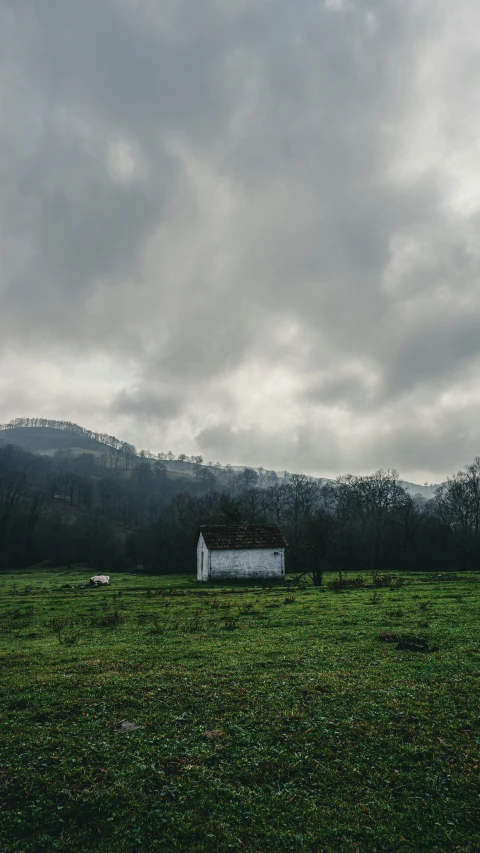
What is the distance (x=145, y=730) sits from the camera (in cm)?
809

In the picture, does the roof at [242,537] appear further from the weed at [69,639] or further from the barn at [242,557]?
the weed at [69,639]

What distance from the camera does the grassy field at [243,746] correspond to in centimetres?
562

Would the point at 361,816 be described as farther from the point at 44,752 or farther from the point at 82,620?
the point at 82,620

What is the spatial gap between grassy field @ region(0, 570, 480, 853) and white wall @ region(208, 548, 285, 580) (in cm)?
2750

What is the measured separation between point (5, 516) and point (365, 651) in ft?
284

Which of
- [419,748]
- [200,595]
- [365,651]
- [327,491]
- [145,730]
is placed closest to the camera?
[419,748]

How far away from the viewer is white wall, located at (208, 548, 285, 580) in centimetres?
4206

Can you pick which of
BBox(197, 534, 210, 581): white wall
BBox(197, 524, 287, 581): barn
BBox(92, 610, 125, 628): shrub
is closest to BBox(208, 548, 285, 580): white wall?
BBox(197, 524, 287, 581): barn

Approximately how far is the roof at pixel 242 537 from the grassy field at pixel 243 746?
27.7 meters

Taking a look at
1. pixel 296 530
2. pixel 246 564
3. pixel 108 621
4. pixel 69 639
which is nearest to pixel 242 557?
pixel 246 564

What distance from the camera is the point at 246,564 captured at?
139ft

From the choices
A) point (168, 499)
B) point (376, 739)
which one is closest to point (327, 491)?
point (168, 499)

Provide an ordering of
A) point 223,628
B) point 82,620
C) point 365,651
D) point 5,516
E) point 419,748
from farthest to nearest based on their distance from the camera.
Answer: point 5,516, point 82,620, point 223,628, point 365,651, point 419,748

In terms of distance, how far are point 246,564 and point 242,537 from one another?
8.48ft
